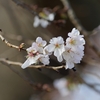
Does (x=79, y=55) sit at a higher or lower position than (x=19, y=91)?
higher

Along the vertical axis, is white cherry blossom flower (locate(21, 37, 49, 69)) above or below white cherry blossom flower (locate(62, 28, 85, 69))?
above

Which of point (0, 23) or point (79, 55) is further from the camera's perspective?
point (0, 23)

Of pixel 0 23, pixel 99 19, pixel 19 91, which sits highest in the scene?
pixel 0 23

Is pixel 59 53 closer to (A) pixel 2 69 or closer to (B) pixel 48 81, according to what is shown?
(A) pixel 2 69

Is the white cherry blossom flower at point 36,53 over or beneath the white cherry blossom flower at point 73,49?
over

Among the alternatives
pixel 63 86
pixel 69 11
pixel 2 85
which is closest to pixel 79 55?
pixel 69 11

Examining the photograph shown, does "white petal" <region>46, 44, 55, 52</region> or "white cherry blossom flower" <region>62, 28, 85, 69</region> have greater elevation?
"white petal" <region>46, 44, 55, 52</region>

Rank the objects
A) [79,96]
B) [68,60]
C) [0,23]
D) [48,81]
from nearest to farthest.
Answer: [68,60], [79,96], [0,23], [48,81]

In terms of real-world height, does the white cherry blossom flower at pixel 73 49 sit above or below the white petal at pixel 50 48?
below
